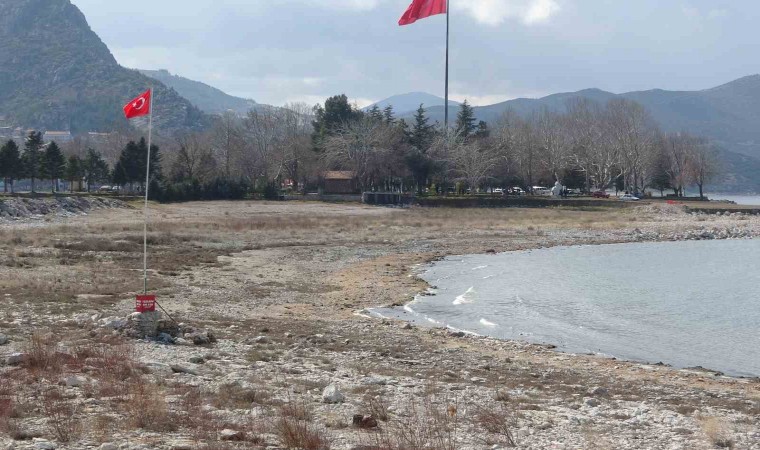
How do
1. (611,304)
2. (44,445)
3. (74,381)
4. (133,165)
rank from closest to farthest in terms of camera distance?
(44,445), (74,381), (611,304), (133,165)

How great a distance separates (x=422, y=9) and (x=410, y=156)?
72.5 ft

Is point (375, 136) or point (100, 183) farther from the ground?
point (375, 136)

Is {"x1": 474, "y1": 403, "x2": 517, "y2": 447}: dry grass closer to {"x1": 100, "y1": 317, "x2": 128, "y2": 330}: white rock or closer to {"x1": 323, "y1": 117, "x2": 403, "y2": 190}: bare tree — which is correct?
{"x1": 100, "y1": 317, "x2": 128, "y2": 330}: white rock

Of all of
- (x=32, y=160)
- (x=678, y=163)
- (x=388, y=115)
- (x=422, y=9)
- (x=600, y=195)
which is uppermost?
(x=422, y=9)

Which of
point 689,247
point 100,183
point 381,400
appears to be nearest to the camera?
point 381,400

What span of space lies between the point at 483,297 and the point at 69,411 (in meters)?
21.8

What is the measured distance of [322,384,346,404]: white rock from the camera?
12.5 meters

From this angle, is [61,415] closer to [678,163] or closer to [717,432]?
[717,432]

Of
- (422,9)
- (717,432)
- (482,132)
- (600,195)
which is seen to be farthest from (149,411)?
(482,132)

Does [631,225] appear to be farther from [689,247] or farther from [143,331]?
[143,331]

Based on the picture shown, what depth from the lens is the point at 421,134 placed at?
363 feet

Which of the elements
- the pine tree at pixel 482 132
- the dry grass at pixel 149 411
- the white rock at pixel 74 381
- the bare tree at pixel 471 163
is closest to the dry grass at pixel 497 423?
the dry grass at pixel 149 411

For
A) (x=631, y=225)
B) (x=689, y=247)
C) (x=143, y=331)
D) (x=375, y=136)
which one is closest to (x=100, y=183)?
(x=375, y=136)

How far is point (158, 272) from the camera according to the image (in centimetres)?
3145
